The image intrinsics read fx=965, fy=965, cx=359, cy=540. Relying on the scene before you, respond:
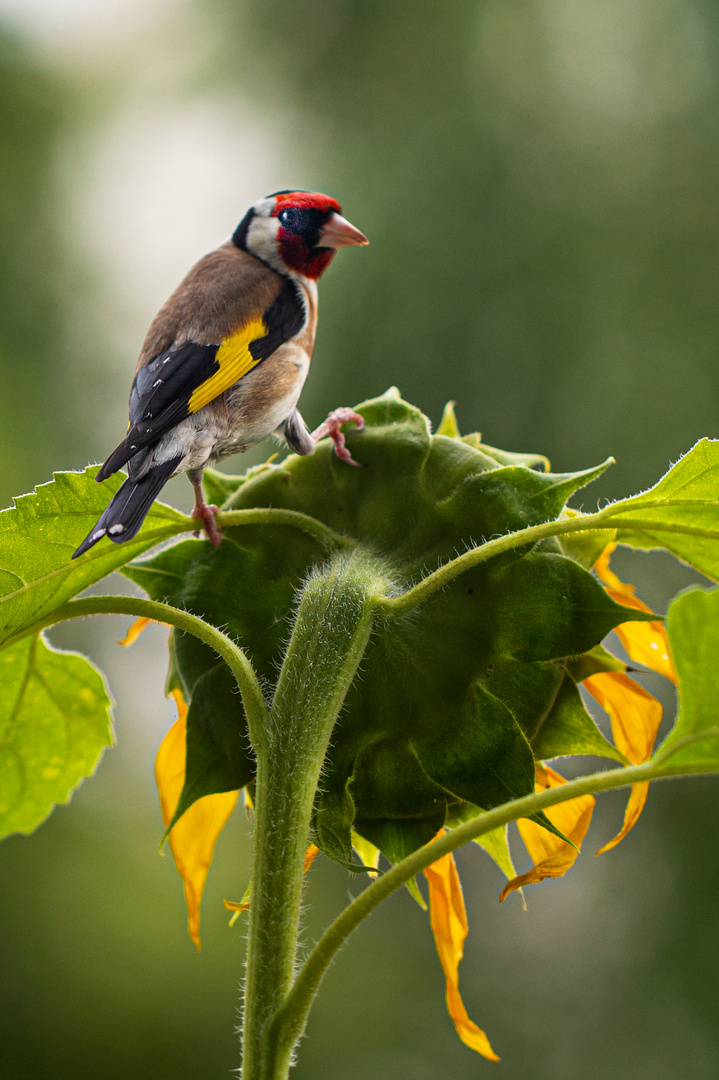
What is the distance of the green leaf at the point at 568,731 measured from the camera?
2.38 feet

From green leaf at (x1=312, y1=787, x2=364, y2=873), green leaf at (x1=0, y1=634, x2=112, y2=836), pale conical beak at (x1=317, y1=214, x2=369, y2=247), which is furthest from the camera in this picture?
pale conical beak at (x1=317, y1=214, x2=369, y2=247)

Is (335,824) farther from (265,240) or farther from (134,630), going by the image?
(265,240)

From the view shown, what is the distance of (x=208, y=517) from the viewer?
0.75 m

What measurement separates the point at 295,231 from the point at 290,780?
721 mm

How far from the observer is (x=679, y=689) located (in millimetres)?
583

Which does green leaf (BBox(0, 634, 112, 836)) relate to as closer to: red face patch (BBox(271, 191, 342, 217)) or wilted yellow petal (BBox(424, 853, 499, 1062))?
wilted yellow petal (BBox(424, 853, 499, 1062))

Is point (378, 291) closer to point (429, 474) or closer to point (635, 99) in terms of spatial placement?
point (635, 99)

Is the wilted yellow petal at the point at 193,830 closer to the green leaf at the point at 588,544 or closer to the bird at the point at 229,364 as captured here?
the bird at the point at 229,364

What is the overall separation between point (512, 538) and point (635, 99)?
25.5 feet

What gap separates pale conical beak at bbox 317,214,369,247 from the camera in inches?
42.6

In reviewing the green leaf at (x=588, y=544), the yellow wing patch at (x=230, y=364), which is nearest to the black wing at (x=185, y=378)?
the yellow wing patch at (x=230, y=364)

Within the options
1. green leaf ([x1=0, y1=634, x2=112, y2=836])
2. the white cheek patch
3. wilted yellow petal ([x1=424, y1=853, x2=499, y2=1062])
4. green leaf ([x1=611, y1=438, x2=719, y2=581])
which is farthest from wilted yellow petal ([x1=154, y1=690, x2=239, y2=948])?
the white cheek patch

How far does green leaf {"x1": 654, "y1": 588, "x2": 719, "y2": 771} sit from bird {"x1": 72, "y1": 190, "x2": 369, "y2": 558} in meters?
0.35

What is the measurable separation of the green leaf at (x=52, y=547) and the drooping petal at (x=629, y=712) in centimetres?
38
